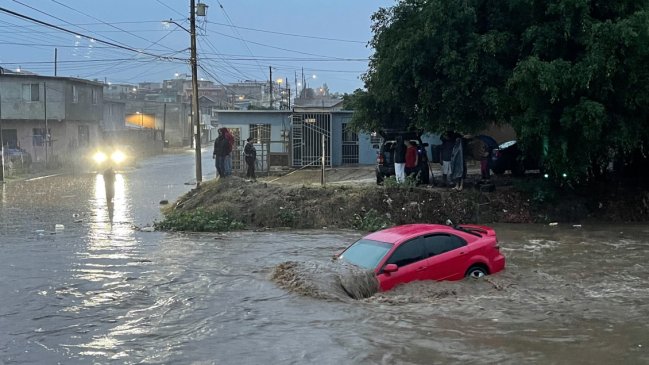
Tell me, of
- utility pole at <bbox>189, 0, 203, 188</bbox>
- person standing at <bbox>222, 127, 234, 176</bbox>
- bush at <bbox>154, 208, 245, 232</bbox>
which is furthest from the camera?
utility pole at <bbox>189, 0, 203, 188</bbox>

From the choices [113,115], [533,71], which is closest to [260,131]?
[533,71]

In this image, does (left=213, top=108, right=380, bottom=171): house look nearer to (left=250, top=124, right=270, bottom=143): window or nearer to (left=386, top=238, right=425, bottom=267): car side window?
(left=250, top=124, right=270, bottom=143): window

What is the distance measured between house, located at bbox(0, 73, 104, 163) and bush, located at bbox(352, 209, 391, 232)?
30.9 m

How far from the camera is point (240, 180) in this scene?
861 inches

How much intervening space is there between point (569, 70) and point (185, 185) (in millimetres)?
20420

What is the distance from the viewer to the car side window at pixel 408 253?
10.9 meters

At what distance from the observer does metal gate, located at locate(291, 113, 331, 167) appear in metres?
36.0

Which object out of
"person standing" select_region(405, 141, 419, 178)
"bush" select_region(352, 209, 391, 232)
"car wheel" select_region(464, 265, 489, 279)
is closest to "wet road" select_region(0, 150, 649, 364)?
"car wheel" select_region(464, 265, 489, 279)

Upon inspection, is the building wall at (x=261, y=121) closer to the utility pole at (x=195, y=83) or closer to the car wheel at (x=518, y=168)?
the utility pole at (x=195, y=83)

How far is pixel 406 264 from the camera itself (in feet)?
35.9

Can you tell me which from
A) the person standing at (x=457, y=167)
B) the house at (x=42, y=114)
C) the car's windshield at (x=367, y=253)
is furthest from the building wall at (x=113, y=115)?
the car's windshield at (x=367, y=253)

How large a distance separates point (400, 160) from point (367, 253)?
10.1 m

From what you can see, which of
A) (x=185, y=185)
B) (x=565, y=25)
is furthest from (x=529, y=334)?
(x=185, y=185)

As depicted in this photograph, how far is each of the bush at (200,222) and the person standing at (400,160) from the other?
512 centimetres
